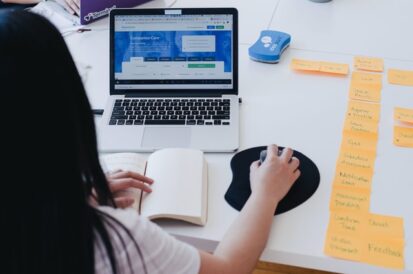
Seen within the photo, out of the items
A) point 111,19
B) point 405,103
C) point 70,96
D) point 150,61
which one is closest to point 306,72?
point 405,103

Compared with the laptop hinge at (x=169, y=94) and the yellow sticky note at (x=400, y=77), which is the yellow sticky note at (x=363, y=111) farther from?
the laptop hinge at (x=169, y=94)

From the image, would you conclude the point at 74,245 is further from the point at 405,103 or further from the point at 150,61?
the point at 405,103

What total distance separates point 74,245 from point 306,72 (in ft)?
2.78

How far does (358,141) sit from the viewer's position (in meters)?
1.03

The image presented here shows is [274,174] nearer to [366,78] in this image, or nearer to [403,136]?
[403,136]

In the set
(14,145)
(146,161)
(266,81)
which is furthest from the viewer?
(266,81)

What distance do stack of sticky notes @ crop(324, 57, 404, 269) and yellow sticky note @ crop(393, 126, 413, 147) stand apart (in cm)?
4

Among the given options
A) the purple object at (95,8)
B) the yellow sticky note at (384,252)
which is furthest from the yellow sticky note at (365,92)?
the purple object at (95,8)

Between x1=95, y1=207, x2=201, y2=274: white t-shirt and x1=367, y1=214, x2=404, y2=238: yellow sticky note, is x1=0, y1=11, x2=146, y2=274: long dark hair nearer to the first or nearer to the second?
x1=95, y1=207, x2=201, y2=274: white t-shirt

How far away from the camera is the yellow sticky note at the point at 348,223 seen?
0.83 metres

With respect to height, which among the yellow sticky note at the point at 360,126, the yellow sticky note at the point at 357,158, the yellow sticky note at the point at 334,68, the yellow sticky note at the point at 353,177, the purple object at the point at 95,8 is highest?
the purple object at the point at 95,8

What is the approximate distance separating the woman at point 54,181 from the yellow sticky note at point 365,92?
2.16 ft

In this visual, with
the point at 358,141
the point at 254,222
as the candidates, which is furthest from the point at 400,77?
the point at 254,222

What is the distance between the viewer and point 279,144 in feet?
3.41
